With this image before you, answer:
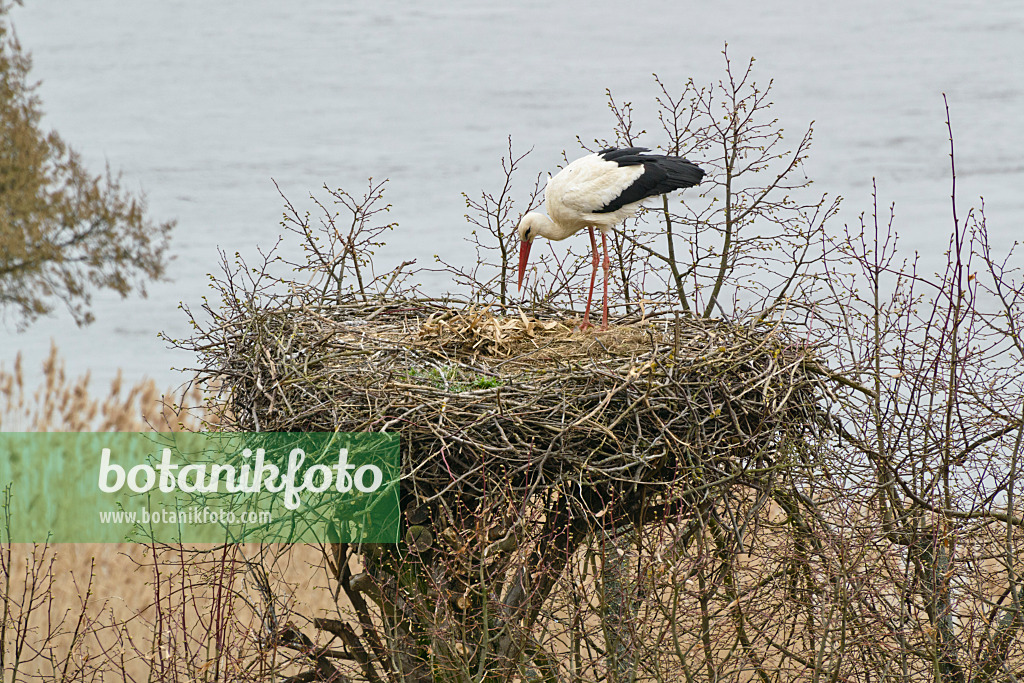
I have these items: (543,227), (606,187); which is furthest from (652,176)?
(543,227)

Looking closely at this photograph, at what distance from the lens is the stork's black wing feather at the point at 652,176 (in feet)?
17.9

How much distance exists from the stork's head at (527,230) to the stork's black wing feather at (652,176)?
34 centimetres

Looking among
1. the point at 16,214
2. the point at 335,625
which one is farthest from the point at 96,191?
the point at 335,625

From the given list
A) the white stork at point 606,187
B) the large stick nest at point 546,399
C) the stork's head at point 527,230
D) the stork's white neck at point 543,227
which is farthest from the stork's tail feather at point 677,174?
the large stick nest at point 546,399

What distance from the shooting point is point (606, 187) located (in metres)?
5.42

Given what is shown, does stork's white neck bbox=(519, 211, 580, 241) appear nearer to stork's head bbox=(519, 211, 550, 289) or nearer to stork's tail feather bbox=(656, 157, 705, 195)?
stork's head bbox=(519, 211, 550, 289)

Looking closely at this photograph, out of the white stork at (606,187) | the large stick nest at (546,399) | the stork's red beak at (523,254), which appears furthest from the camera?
the stork's red beak at (523,254)

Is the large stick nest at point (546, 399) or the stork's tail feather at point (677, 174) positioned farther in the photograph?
the stork's tail feather at point (677, 174)

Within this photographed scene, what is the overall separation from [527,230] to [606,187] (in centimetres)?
49

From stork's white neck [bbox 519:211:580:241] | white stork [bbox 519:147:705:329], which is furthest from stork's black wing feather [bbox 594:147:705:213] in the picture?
stork's white neck [bbox 519:211:580:241]

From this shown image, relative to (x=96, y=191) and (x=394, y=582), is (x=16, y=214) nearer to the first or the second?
(x=96, y=191)

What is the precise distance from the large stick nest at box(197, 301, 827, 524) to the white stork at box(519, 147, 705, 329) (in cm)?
64

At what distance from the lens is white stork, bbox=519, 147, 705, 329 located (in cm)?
542

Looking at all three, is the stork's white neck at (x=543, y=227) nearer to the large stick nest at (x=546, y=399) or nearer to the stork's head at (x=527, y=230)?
the stork's head at (x=527, y=230)
